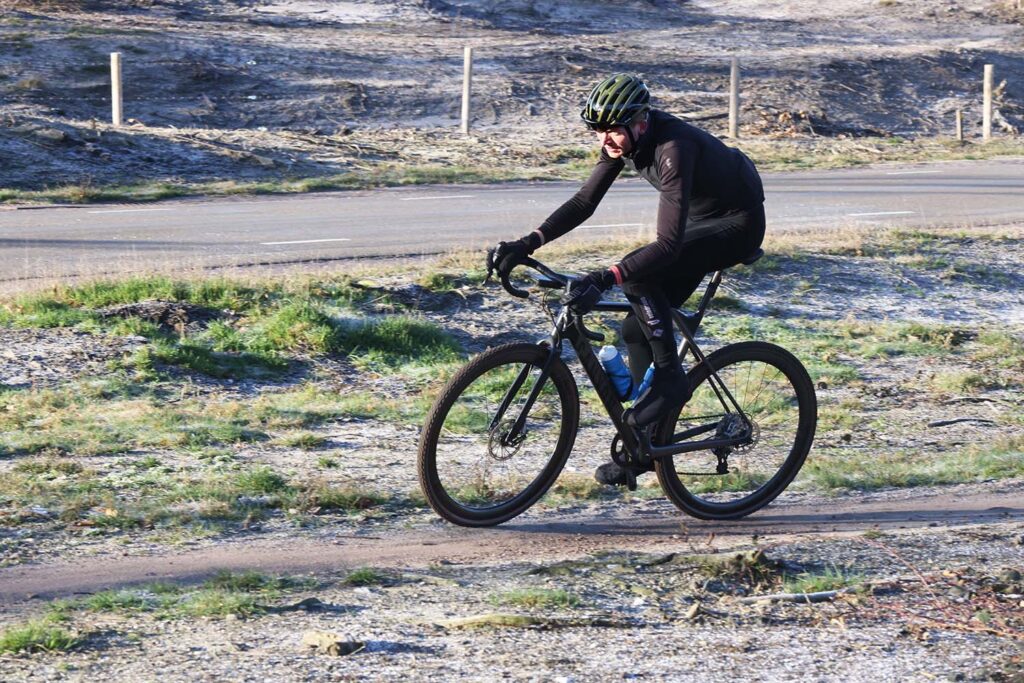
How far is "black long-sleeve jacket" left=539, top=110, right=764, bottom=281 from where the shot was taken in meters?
5.53

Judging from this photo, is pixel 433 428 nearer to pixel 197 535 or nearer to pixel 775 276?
pixel 197 535

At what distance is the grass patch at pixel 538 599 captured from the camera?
4.95 meters

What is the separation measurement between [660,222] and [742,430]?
127 centimetres

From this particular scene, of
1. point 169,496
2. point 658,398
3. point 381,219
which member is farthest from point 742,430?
point 381,219

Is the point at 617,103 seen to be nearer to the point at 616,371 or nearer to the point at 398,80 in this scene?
the point at 616,371

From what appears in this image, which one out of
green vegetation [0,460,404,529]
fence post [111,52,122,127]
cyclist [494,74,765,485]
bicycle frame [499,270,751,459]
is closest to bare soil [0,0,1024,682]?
green vegetation [0,460,404,529]

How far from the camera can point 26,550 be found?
5.49 metres

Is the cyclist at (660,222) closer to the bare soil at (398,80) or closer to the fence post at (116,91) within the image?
the bare soil at (398,80)

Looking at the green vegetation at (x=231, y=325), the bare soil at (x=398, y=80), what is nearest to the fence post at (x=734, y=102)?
the bare soil at (x=398, y=80)

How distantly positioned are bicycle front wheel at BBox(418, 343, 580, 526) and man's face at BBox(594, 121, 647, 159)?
87 cm

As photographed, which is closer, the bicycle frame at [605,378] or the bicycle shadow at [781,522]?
the bicycle frame at [605,378]

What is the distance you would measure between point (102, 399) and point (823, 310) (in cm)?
559

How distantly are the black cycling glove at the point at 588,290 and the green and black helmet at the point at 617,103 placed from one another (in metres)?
0.59

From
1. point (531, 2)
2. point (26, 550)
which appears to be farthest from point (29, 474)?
point (531, 2)
